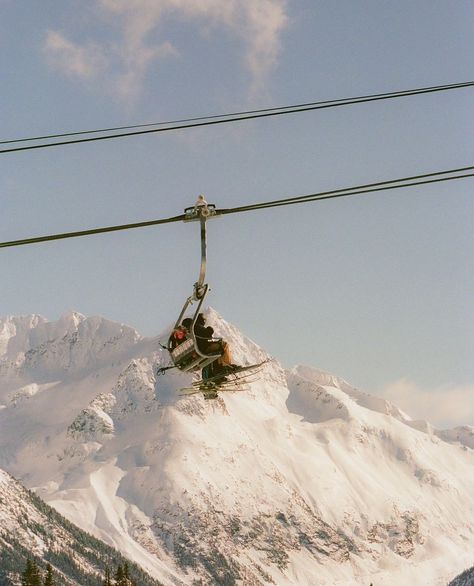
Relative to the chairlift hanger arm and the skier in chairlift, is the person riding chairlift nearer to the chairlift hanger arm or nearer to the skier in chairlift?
the skier in chairlift

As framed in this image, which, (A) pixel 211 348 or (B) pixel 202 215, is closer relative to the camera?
(B) pixel 202 215

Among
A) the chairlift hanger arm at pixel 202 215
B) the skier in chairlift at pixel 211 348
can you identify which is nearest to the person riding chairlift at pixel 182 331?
the skier in chairlift at pixel 211 348

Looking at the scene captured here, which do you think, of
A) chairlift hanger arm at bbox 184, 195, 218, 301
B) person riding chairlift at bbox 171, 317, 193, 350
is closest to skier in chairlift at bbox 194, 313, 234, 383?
person riding chairlift at bbox 171, 317, 193, 350

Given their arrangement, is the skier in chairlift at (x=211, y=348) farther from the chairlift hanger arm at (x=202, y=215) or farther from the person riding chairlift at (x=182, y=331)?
the chairlift hanger arm at (x=202, y=215)

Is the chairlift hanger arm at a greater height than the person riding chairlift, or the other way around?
the chairlift hanger arm

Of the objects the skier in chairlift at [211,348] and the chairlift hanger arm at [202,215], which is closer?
the chairlift hanger arm at [202,215]

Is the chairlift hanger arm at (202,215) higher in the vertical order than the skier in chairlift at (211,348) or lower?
higher

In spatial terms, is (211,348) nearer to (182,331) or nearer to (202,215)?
(182,331)

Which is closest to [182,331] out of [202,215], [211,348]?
[211,348]

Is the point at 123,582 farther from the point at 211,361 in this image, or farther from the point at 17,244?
the point at 17,244

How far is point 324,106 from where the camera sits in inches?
799

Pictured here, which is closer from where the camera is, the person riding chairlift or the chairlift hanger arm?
the chairlift hanger arm

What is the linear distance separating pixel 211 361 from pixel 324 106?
657 cm

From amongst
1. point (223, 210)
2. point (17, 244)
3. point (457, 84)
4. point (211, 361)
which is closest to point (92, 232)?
point (17, 244)
